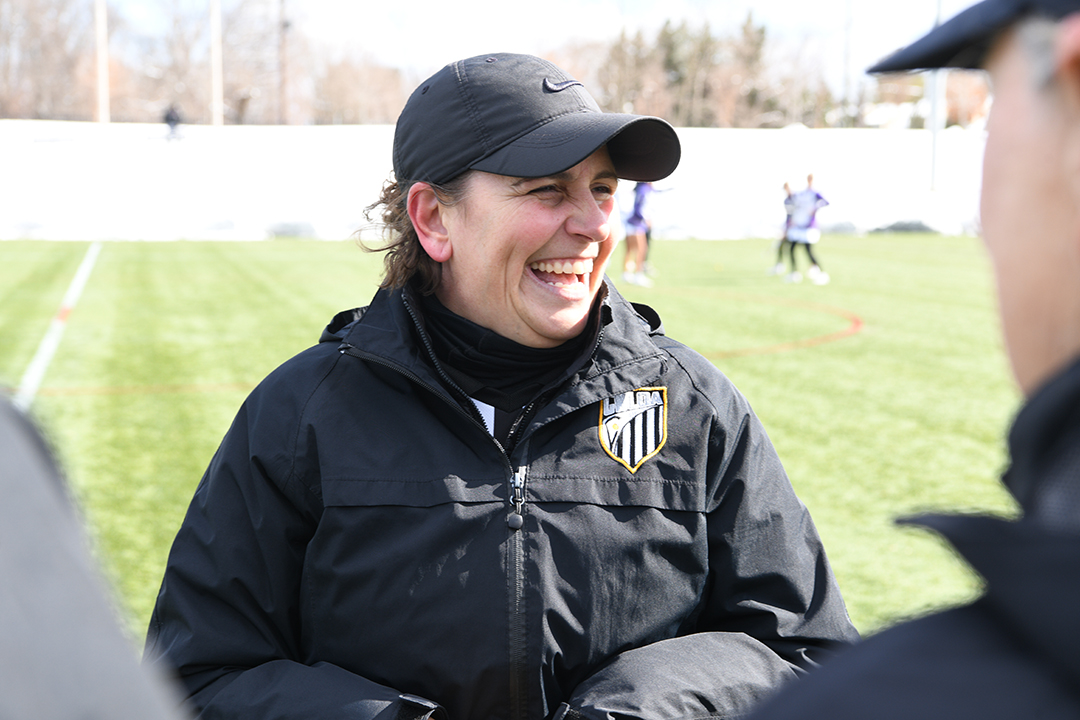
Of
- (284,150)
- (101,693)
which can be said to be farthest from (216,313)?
(284,150)

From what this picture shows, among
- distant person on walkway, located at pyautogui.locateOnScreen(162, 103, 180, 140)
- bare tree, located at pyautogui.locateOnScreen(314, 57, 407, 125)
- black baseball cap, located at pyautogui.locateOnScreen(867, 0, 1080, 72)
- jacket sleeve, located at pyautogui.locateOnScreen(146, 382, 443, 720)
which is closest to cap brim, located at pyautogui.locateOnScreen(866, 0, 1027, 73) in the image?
black baseball cap, located at pyautogui.locateOnScreen(867, 0, 1080, 72)

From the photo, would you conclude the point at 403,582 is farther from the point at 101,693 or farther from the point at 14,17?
the point at 14,17

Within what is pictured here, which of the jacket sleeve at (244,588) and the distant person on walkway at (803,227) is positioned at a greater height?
the distant person on walkway at (803,227)

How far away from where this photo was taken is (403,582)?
2.06m

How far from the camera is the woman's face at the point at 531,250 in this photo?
2.35 meters

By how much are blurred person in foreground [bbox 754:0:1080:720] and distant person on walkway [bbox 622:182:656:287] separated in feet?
57.0

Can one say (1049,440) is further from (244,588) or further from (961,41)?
(244,588)

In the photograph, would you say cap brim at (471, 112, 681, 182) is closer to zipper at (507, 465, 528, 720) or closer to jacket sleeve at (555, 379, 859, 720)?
jacket sleeve at (555, 379, 859, 720)

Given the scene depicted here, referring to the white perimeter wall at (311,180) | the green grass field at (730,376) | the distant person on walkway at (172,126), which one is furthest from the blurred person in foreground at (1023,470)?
the distant person on walkway at (172,126)

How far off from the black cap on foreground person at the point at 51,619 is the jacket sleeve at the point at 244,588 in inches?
63.1

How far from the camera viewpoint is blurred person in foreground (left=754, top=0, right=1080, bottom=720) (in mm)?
670

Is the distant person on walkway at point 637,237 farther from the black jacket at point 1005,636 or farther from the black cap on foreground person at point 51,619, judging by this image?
the black cap on foreground person at point 51,619

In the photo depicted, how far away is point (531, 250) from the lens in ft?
7.80

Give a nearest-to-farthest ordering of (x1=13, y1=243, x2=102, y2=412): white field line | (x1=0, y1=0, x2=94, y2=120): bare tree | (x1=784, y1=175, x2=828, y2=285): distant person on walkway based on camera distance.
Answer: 1. (x1=13, y1=243, x2=102, y2=412): white field line
2. (x1=784, y1=175, x2=828, y2=285): distant person on walkway
3. (x1=0, y1=0, x2=94, y2=120): bare tree
